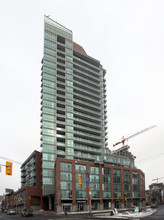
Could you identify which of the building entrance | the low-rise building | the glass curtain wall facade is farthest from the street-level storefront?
the low-rise building

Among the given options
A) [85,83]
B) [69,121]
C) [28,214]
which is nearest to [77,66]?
Result: [85,83]

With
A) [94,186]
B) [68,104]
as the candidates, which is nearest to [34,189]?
[94,186]

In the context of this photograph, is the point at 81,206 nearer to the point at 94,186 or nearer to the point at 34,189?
the point at 94,186

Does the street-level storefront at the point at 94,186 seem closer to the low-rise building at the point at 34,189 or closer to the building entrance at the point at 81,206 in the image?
the building entrance at the point at 81,206

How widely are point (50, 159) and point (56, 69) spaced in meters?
42.9

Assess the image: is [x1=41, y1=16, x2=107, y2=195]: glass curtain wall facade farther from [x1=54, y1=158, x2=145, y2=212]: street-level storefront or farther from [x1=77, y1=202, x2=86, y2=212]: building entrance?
[x1=77, y1=202, x2=86, y2=212]: building entrance

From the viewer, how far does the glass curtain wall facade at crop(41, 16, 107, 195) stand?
104 meters

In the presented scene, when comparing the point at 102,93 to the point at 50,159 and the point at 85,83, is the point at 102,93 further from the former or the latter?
the point at 50,159

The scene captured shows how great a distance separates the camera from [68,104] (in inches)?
4496

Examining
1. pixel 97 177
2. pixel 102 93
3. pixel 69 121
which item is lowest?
pixel 97 177

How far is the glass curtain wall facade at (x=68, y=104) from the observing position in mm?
103938

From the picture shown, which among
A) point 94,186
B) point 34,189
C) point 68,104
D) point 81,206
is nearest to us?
point 81,206

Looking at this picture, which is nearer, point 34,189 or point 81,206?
point 81,206

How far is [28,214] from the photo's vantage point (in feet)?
187
